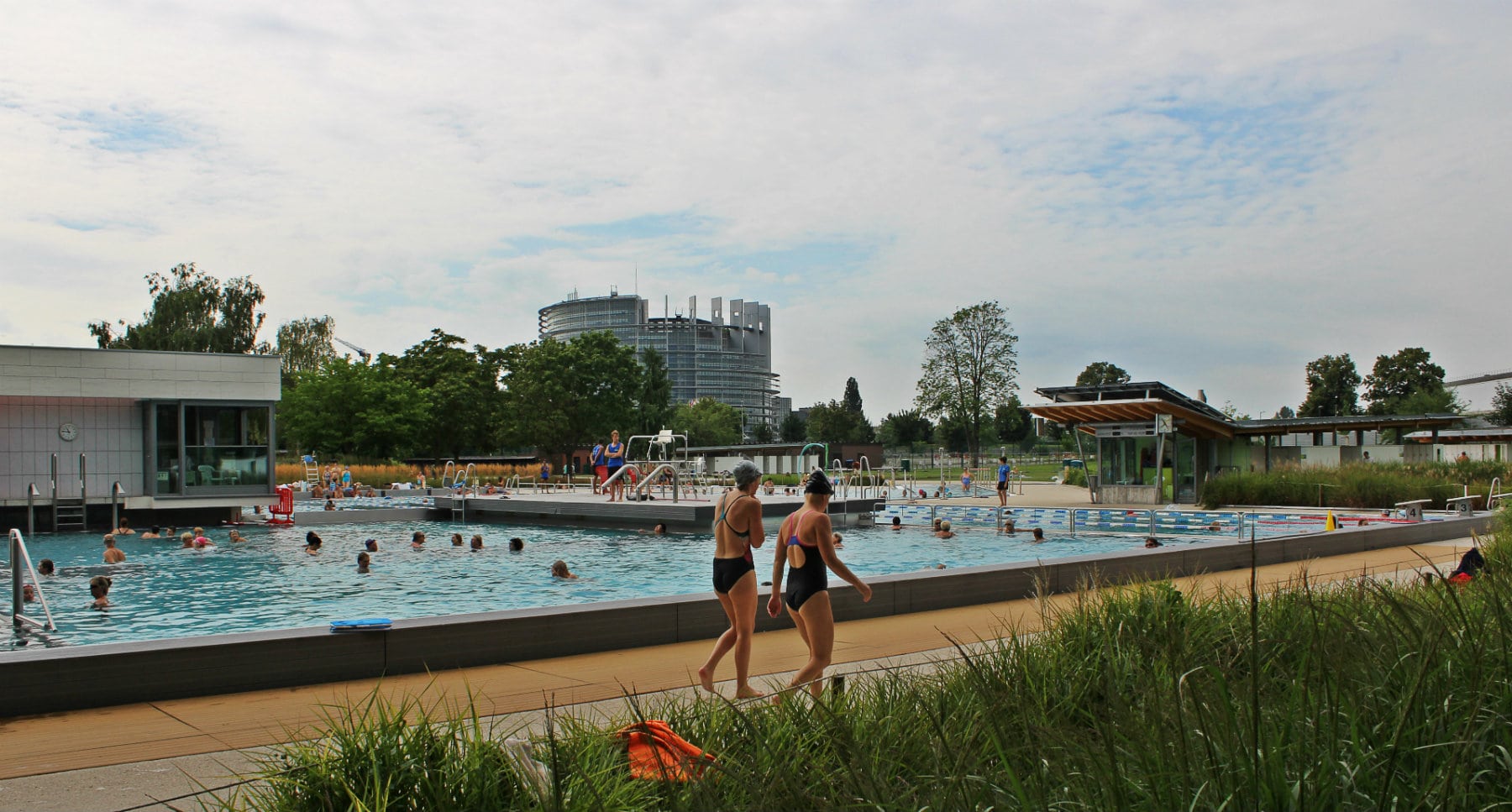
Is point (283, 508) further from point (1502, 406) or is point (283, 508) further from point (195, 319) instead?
point (1502, 406)

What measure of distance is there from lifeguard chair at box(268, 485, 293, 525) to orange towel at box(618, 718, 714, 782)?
2636 cm

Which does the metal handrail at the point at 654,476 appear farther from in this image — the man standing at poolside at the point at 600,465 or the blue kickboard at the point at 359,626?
the blue kickboard at the point at 359,626

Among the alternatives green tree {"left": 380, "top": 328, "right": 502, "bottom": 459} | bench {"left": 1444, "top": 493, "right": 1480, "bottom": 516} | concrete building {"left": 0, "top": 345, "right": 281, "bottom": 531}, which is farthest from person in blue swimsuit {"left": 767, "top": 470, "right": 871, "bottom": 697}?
green tree {"left": 380, "top": 328, "right": 502, "bottom": 459}

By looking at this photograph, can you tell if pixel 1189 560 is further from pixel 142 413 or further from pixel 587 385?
pixel 587 385

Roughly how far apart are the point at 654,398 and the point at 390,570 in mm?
71374

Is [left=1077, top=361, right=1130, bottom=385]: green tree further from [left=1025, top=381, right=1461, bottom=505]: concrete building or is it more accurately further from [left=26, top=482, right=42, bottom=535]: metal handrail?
[left=26, top=482, right=42, bottom=535]: metal handrail

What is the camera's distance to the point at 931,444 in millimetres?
112562

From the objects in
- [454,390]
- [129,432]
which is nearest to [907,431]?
[454,390]

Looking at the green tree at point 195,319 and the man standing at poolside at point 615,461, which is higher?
the green tree at point 195,319

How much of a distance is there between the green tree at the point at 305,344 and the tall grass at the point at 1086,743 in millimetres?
70215

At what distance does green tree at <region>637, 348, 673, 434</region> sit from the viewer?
86.8 m

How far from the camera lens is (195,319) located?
195ft

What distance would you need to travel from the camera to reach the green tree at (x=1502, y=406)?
72062 millimetres

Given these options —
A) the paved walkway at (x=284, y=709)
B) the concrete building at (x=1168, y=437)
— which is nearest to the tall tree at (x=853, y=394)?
the concrete building at (x=1168, y=437)
